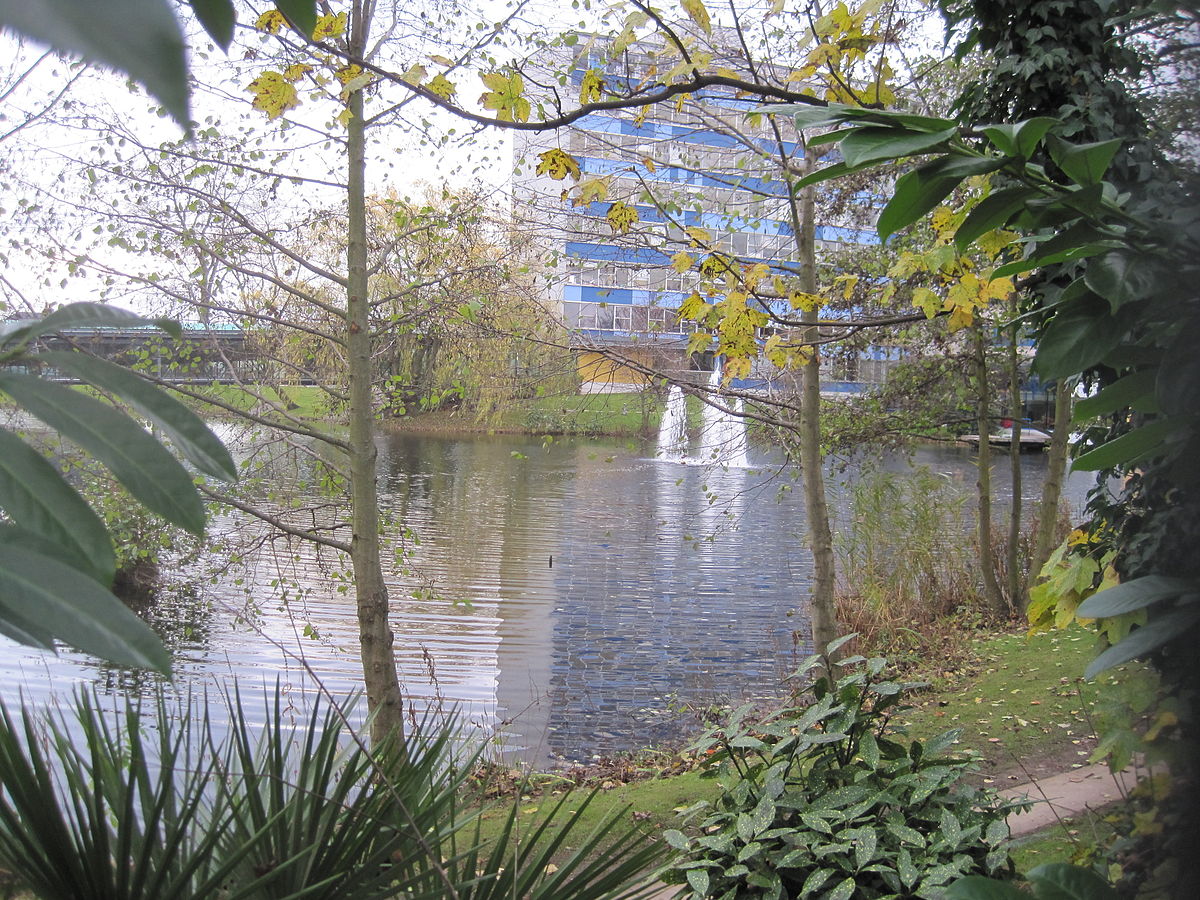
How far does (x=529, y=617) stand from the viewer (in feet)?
35.5

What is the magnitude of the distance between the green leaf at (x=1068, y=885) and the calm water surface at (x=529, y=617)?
3516 millimetres

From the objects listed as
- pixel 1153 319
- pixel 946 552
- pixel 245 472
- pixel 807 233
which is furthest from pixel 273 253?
pixel 946 552

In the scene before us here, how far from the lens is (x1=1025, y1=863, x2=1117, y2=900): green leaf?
77 centimetres

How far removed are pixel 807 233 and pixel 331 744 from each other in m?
4.84

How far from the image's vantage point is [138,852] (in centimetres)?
176

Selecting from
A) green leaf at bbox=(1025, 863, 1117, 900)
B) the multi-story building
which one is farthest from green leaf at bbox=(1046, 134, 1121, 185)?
the multi-story building

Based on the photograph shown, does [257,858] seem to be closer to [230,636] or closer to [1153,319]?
[1153,319]

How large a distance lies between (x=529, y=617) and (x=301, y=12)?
10.4 meters

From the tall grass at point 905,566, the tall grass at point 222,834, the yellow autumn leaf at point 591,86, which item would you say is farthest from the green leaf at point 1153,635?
the tall grass at point 905,566

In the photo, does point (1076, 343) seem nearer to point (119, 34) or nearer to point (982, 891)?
point (982, 891)

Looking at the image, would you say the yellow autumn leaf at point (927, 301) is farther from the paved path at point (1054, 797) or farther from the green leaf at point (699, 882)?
the green leaf at point (699, 882)

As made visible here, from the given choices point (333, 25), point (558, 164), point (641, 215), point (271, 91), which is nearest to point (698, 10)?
point (558, 164)

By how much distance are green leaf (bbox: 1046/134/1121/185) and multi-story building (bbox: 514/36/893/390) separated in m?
4.78

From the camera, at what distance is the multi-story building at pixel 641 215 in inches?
249
